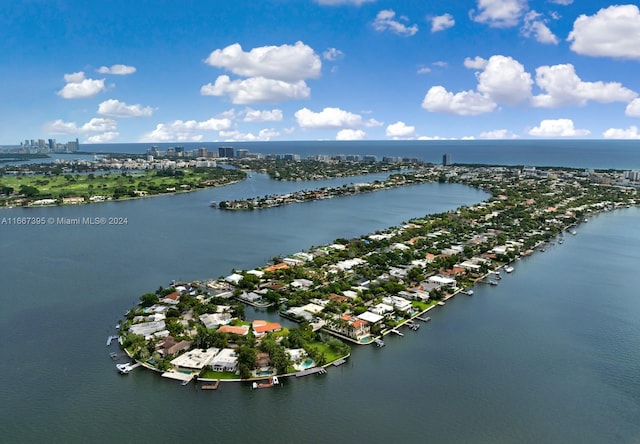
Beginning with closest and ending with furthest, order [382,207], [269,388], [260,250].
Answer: [269,388] → [260,250] → [382,207]

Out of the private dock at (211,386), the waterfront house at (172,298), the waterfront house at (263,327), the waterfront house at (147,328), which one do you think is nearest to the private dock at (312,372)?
the private dock at (211,386)

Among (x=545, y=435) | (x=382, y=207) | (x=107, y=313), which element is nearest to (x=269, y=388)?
(x=545, y=435)

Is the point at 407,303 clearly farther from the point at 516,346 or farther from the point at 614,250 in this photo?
the point at 614,250

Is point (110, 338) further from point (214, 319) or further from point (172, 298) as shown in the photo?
point (214, 319)

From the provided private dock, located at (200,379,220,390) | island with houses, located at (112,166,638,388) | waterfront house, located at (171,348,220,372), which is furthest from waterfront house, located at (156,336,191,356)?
private dock, located at (200,379,220,390)

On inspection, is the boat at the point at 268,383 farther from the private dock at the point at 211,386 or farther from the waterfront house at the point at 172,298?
the waterfront house at the point at 172,298
